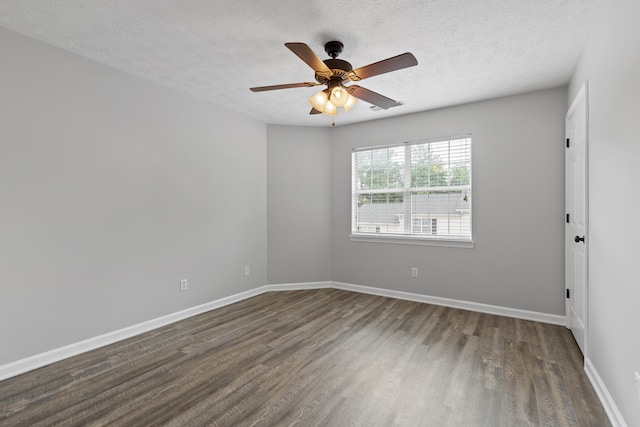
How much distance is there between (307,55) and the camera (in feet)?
6.55

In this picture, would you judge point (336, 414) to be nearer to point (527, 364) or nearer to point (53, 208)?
point (527, 364)

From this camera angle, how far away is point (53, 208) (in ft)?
8.43

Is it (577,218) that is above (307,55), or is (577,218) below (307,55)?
below

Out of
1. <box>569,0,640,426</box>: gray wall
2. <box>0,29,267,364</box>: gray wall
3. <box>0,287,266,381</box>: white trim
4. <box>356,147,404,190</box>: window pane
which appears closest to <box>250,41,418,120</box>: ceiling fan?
<box>569,0,640,426</box>: gray wall

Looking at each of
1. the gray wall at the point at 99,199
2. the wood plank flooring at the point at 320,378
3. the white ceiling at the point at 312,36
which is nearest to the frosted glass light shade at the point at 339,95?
the white ceiling at the point at 312,36

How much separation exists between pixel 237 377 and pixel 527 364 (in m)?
2.30

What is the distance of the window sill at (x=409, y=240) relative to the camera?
394cm

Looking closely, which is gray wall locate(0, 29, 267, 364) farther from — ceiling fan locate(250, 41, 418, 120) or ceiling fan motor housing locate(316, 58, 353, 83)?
ceiling fan motor housing locate(316, 58, 353, 83)

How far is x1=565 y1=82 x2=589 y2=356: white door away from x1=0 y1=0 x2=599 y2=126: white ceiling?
51cm

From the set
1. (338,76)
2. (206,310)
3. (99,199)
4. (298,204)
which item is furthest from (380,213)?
(99,199)

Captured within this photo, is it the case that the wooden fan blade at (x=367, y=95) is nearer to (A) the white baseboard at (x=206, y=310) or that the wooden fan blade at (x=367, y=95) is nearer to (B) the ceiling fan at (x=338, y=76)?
(B) the ceiling fan at (x=338, y=76)

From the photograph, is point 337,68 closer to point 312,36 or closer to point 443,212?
point 312,36

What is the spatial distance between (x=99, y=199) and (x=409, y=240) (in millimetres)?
3641

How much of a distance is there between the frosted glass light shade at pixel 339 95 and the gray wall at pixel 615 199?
1.64 m
